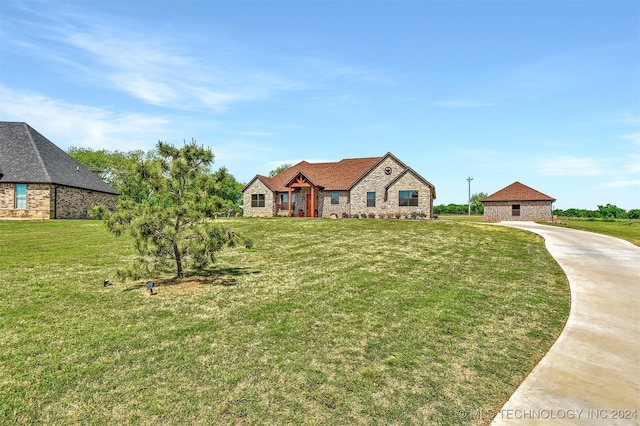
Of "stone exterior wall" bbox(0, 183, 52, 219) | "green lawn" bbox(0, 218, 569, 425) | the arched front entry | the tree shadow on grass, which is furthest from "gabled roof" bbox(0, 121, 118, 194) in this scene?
the tree shadow on grass

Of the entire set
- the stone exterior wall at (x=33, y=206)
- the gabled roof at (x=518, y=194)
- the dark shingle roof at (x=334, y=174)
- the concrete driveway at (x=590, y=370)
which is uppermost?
the dark shingle roof at (x=334, y=174)

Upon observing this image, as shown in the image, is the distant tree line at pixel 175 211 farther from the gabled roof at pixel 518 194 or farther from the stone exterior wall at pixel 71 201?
the gabled roof at pixel 518 194

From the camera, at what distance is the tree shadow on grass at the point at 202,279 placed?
397 inches

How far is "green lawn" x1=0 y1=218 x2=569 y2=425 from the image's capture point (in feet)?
14.3

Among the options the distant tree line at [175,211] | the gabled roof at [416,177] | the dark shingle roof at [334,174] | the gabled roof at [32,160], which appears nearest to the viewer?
the distant tree line at [175,211]

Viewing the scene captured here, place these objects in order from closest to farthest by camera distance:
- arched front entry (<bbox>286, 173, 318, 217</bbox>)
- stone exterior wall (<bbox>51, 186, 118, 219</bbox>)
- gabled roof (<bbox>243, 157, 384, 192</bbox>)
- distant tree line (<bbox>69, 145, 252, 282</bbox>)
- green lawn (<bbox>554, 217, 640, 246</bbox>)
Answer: distant tree line (<bbox>69, 145, 252, 282</bbox>)
green lawn (<bbox>554, 217, 640, 246</bbox>)
stone exterior wall (<bbox>51, 186, 118, 219</bbox>)
arched front entry (<bbox>286, 173, 318, 217</bbox>)
gabled roof (<bbox>243, 157, 384, 192</bbox>)

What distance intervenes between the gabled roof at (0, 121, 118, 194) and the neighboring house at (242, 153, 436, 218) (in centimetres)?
1806

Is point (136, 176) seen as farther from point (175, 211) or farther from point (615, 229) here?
point (615, 229)

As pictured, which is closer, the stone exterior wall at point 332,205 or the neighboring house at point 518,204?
the stone exterior wall at point 332,205

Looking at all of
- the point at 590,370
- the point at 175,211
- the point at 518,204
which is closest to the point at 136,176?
the point at 175,211

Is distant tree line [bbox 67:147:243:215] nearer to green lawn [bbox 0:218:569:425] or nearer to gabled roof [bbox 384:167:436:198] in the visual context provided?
green lawn [bbox 0:218:569:425]

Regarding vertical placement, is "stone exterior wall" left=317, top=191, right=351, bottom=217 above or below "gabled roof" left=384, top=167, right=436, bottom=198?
below

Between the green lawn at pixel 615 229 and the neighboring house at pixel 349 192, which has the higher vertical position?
the neighboring house at pixel 349 192

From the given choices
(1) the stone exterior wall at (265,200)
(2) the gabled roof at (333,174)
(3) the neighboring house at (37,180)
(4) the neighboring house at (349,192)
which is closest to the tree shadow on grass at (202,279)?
(3) the neighboring house at (37,180)
